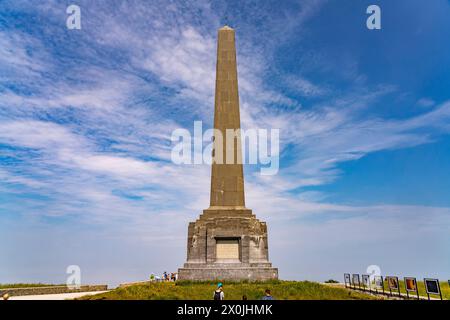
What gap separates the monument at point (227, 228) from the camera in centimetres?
1938

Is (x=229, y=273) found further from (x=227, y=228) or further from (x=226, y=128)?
(x=226, y=128)

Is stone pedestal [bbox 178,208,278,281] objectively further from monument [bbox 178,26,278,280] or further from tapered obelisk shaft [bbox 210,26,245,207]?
tapered obelisk shaft [bbox 210,26,245,207]

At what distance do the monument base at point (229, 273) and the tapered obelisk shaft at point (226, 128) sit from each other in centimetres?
395

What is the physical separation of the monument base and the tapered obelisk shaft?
395 cm

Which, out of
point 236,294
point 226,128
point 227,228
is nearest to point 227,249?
point 227,228

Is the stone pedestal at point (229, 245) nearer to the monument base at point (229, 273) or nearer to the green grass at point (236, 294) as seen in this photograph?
the monument base at point (229, 273)

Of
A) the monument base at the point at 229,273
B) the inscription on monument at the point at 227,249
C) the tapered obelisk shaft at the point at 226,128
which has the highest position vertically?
the tapered obelisk shaft at the point at 226,128

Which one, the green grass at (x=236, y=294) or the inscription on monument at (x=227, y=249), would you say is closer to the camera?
the green grass at (x=236, y=294)

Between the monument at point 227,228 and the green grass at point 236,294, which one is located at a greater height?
the monument at point 227,228

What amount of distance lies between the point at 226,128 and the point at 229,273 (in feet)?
28.9

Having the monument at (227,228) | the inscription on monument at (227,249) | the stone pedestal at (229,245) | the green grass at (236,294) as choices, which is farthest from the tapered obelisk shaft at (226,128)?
the green grass at (236,294)

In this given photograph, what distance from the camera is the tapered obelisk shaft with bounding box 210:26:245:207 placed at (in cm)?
2173

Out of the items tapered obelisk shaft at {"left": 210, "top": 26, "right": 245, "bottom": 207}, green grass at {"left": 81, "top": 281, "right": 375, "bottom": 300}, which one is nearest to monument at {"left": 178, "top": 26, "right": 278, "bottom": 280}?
tapered obelisk shaft at {"left": 210, "top": 26, "right": 245, "bottom": 207}
